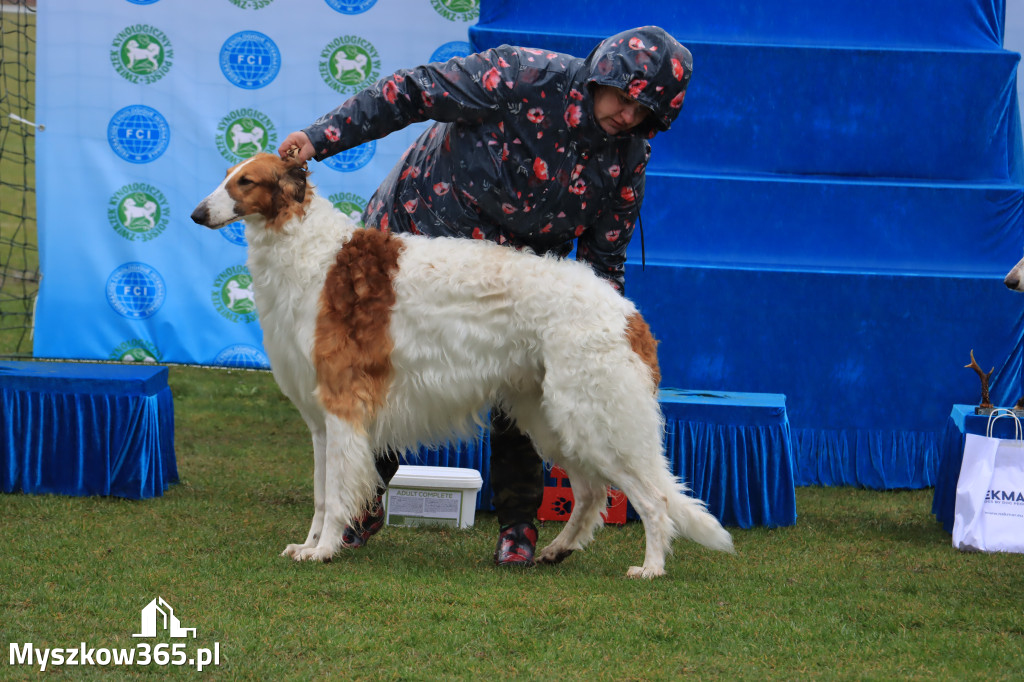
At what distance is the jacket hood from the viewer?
3301mm

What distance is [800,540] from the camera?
14.8ft

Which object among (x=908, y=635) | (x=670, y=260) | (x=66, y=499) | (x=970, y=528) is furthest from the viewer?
(x=670, y=260)

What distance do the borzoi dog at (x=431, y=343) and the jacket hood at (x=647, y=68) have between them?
630 mm

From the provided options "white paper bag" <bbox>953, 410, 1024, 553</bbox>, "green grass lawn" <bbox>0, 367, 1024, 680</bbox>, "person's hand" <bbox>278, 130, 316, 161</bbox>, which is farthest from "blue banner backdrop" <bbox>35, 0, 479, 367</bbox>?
"white paper bag" <bbox>953, 410, 1024, 553</bbox>

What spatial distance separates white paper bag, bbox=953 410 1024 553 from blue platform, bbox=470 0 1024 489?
1.42m

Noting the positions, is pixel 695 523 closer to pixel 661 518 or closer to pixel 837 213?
pixel 661 518

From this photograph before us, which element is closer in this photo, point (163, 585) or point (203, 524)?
point (163, 585)

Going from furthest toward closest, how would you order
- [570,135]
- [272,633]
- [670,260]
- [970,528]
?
1. [670,260]
2. [970,528]
3. [570,135]
4. [272,633]

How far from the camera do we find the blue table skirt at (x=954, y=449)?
4.50 meters

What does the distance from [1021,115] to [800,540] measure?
364 centimetres

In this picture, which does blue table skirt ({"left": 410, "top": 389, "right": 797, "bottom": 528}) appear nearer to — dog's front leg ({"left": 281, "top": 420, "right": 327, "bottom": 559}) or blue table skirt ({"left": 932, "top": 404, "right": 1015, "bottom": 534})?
blue table skirt ({"left": 932, "top": 404, "right": 1015, "bottom": 534})

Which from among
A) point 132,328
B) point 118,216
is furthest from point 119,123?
point 132,328

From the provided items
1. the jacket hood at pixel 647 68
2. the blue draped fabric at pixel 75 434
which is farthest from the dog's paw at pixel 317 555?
the jacket hood at pixel 647 68

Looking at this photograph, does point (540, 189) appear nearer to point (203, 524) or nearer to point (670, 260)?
point (203, 524)
